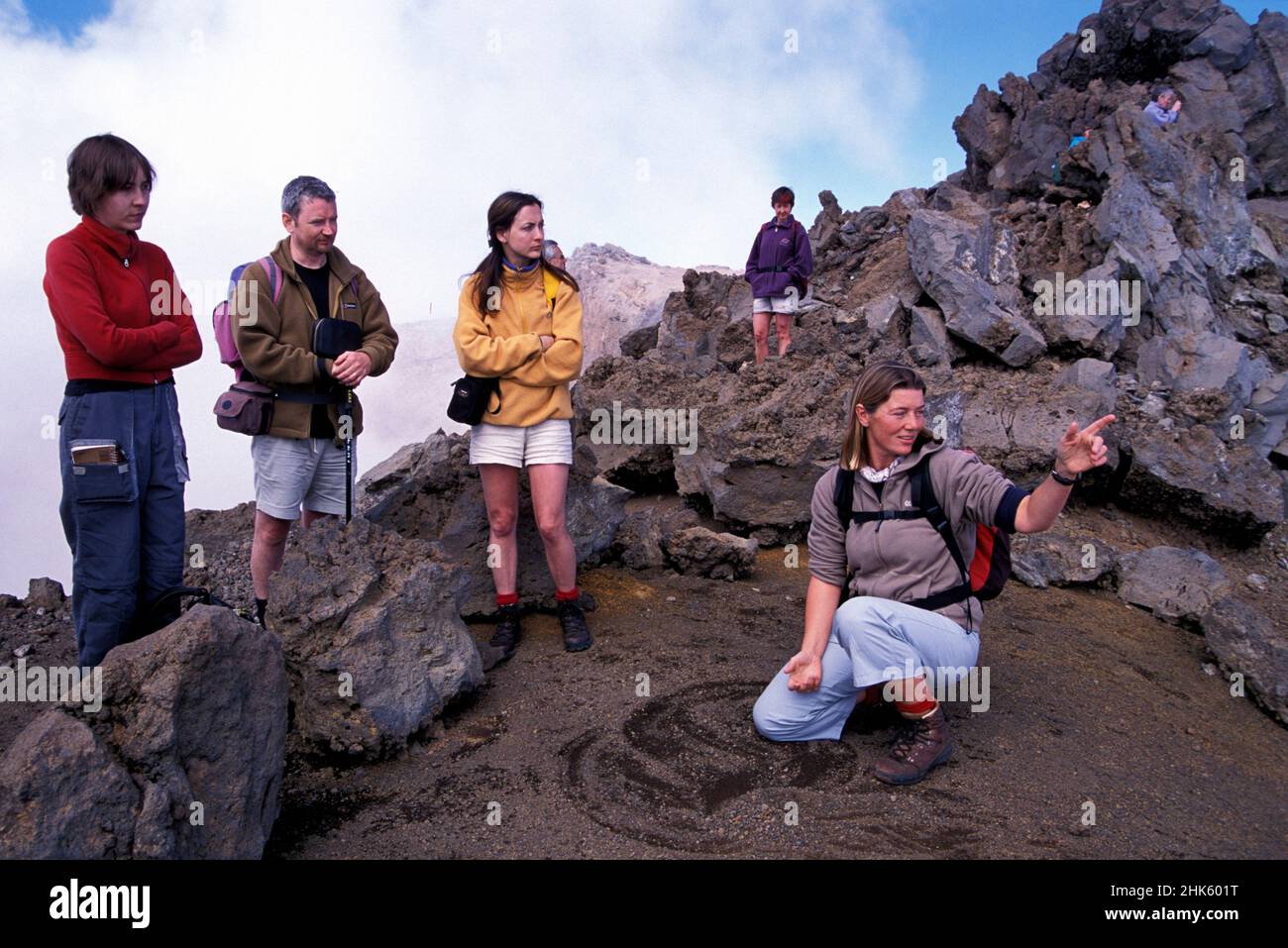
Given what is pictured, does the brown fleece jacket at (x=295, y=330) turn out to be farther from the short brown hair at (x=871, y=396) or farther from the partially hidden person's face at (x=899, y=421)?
the partially hidden person's face at (x=899, y=421)

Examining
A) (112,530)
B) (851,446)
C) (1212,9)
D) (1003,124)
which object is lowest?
(112,530)

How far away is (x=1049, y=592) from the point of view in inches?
269

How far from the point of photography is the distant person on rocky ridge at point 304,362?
4.30m

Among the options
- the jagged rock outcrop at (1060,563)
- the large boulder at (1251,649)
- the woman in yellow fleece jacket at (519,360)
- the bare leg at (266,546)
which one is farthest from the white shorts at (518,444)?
the large boulder at (1251,649)

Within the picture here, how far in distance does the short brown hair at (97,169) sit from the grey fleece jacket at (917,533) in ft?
10.7

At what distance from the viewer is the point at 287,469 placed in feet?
14.6

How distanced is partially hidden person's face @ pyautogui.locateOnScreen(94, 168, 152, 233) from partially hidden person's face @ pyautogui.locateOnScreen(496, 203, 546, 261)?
1.68 meters

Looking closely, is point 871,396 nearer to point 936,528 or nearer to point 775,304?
point 936,528

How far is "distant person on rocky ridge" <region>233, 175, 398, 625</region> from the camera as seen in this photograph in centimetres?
430

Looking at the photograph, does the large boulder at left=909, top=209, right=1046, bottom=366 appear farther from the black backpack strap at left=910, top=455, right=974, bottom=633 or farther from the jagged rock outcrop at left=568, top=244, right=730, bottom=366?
the black backpack strap at left=910, top=455, right=974, bottom=633

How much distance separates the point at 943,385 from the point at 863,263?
775 cm

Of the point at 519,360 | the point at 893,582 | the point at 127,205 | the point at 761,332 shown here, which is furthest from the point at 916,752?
the point at 761,332

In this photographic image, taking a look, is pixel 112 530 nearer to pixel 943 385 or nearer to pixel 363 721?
pixel 363 721

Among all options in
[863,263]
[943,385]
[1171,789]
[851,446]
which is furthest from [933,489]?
[863,263]
